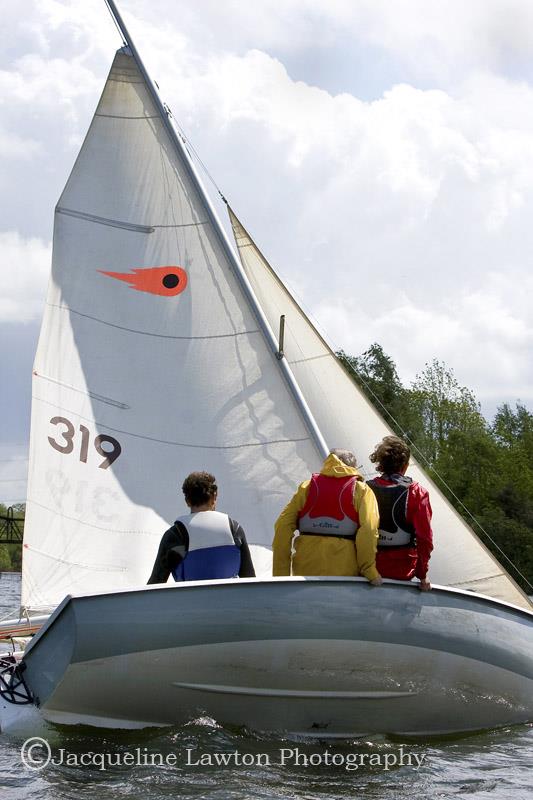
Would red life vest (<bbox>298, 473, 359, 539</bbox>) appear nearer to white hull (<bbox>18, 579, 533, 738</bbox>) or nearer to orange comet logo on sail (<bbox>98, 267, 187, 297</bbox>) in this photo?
white hull (<bbox>18, 579, 533, 738</bbox>)

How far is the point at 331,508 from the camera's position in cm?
743

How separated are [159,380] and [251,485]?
1.51 meters

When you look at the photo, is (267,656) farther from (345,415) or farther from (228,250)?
(228,250)

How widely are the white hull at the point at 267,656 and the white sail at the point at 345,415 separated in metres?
2.64

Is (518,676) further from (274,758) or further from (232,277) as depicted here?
(232,277)

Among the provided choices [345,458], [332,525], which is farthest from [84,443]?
[332,525]

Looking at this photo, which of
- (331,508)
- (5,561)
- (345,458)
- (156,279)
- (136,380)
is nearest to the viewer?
(331,508)

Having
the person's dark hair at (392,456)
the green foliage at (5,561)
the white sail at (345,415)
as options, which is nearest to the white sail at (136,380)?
the white sail at (345,415)

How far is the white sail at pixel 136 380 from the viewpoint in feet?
34.8

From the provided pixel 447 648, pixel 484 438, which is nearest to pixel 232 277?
pixel 447 648

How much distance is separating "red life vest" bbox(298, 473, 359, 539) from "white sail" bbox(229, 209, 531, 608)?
123 inches

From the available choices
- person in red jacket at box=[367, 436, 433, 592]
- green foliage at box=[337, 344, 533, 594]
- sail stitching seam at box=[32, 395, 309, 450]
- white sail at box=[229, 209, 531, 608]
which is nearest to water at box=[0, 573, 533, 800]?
person in red jacket at box=[367, 436, 433, 592]

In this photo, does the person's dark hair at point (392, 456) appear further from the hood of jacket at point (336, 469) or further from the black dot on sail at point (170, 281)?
the black dot on sail at point (170, 281)

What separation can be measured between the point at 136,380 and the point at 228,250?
171 centimetres
